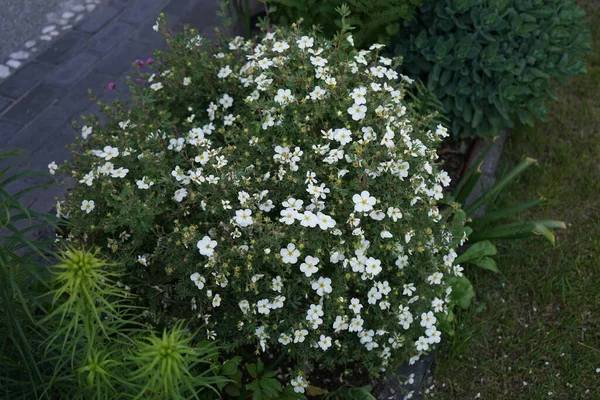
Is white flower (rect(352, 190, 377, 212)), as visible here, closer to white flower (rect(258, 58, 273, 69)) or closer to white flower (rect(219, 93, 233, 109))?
white flower (rect(258, 58, 273, 69))

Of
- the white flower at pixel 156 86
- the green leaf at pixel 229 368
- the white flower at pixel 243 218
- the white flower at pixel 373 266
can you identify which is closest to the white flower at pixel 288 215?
the white flower at pixel 243 218

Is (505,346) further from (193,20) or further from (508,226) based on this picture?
(193,20)

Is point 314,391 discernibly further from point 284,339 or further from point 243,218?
point 243,218

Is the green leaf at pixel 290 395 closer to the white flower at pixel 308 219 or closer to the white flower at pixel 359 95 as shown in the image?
the white flower at pixel 308 219

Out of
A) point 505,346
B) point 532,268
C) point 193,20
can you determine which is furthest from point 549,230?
point 193,20

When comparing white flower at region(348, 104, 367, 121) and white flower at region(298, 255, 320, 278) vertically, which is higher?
white flower at region(348, 104, 367, 121)

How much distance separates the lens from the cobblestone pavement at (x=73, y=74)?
12.0 feet

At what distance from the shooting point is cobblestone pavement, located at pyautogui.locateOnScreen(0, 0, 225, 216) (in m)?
3.66

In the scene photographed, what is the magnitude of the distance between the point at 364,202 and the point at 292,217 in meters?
0.26

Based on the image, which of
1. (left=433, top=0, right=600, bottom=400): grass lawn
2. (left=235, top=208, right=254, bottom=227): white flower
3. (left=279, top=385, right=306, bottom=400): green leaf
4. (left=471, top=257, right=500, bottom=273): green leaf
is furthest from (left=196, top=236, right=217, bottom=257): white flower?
(left=471, top=257, right=500, bottom=273): green leaf

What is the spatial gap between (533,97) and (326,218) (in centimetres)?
198

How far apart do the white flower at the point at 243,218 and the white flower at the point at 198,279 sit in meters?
0.23

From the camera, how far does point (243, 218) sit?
91.1 inches

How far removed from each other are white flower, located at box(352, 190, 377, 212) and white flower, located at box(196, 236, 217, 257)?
496mm
